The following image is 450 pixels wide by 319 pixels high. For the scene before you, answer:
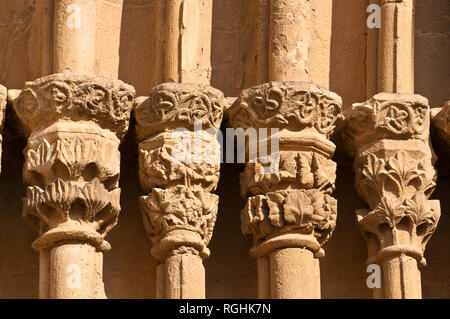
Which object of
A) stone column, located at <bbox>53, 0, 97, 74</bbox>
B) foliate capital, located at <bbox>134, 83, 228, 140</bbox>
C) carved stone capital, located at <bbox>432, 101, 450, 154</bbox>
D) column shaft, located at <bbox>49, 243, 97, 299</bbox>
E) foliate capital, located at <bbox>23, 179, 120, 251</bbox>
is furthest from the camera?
A: carved stone capital, located at <bbox>432, 101, 450, 154</bbox>

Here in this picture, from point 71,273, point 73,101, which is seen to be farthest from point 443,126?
point 71,273

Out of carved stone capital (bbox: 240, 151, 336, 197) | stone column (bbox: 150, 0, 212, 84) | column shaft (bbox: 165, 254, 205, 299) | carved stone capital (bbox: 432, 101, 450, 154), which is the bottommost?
column shaft (bbox: 165, 254, 205, 299)

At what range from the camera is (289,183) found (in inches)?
484

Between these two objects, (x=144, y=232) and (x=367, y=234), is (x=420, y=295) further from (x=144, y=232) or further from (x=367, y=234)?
(x=144, y=232)

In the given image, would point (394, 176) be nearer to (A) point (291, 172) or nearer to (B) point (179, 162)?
(A) point (291, 172)

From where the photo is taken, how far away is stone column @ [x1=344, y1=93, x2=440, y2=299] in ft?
40.4

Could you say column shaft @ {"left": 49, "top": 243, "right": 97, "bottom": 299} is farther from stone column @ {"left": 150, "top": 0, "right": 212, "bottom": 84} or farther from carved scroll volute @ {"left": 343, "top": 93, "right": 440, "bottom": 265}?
carved scroll volute @ {"left": 343, "top": 93, "right": 440, "bottom": 265}

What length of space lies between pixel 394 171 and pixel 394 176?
0.03 m

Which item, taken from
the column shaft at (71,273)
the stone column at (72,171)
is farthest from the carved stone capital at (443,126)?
the column shaft at (71,273)

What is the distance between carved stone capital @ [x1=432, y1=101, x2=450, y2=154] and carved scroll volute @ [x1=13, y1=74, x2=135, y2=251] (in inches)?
62.3

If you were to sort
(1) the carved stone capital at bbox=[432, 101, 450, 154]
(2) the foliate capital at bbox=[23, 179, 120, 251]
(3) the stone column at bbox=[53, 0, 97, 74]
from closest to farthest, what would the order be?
1. (2) the foliate capital at bbox=[23, 179, 120, 251]
2. (3) the stone column at bbox=[53, 0, 97, 74]
3. (1) the carved stone capital at bbox=[432, 101, 450, 154]

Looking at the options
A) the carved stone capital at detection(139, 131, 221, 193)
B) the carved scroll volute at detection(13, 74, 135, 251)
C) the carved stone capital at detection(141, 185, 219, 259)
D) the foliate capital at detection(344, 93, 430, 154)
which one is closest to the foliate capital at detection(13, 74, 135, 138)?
the carved scroll volute at detection(13, 74, 135, 251)

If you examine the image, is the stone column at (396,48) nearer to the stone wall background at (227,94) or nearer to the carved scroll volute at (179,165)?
the stone wall background at (227,94)

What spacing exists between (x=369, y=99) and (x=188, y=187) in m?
1.06
